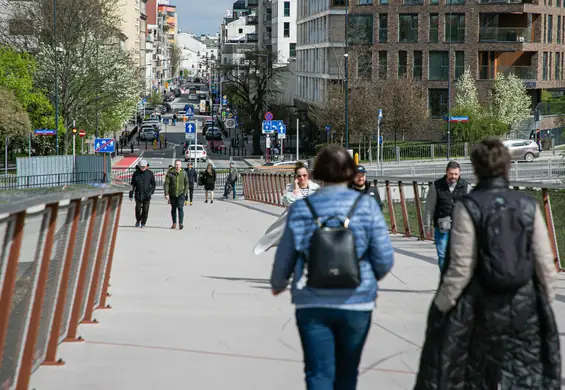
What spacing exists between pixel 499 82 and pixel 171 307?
214ft

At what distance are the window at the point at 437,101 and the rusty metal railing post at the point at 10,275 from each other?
7206cm

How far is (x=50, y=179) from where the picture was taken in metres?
49.0

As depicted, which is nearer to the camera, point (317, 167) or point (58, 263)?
point (317, 167)

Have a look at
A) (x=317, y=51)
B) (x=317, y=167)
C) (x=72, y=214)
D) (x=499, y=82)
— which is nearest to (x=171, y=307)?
(x=72, y=214)

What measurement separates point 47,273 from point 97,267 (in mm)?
2706

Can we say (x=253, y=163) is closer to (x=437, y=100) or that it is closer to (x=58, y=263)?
(x=437, y=100)

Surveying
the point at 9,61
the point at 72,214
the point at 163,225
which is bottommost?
the point at 163,225

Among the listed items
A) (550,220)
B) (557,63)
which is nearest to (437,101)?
(557,63)

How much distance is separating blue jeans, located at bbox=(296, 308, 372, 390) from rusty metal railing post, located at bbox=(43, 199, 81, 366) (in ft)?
9.31

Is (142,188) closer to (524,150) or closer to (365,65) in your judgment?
(524,150)

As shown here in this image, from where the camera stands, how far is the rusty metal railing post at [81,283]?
340 inches

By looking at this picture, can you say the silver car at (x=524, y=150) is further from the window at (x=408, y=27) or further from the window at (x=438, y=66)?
the window at (x=408, y=27)

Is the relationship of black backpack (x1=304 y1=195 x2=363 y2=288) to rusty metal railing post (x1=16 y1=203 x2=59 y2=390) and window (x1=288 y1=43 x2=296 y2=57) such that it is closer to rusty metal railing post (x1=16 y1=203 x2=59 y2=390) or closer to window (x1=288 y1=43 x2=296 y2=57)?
rusty metal railing post (x1=16 y1=203 x2=59 y2=390)

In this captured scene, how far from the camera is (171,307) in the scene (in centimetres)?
1080
